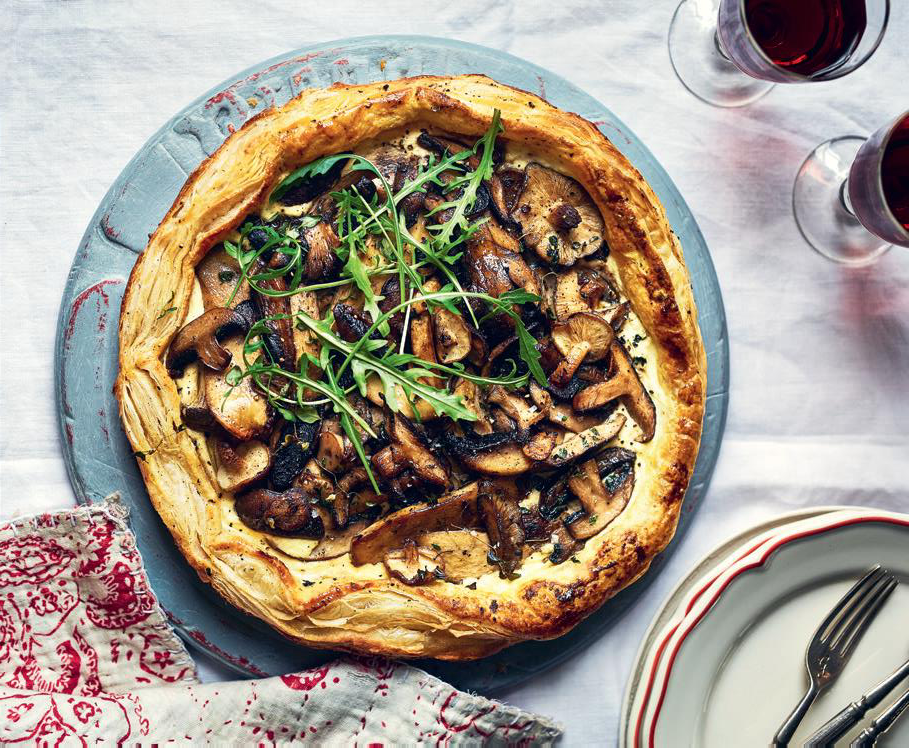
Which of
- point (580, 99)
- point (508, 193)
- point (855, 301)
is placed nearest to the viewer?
point (508, 193)

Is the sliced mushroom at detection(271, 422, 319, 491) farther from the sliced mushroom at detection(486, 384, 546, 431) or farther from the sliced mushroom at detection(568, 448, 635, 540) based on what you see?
the sliced mushroom at detection(568, 448, 635, 540)

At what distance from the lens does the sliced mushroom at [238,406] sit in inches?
116

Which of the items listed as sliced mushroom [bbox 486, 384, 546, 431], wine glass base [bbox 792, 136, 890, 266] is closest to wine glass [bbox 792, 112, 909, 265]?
wine glass base [bbox 792, 136, 890, 266]

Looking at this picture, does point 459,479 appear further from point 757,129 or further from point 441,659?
point 757,129

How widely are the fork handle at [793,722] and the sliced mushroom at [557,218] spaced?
1.92 metres

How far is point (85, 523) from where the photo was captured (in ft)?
10.6

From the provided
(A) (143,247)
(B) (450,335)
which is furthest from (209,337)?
(B) (450,335)

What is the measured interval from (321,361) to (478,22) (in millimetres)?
1772

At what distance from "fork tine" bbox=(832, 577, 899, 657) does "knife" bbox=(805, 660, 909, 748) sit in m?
0.18

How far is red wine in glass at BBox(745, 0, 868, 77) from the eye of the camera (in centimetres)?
344

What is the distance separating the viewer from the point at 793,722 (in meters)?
3.19

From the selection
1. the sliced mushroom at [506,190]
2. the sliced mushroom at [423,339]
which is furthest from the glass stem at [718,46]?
the sliced mushroom at [423,339]

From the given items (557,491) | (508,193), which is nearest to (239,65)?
(508,193)

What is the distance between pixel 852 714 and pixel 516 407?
5.75 ft
